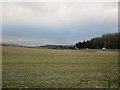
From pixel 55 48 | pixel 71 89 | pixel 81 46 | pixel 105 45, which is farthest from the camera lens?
pixel 81 46

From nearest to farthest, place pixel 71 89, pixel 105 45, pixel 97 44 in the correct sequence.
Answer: pixel 71 89, pixel 105 45, pixel 97 44

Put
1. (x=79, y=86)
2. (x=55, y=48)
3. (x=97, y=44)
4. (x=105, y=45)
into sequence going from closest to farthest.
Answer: (x=79, y=86) → (x=55, y=48) → (x=105, y=45) → (x=97, y=44)

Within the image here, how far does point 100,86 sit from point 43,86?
94.0 inches

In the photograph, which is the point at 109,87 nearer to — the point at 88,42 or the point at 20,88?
the point at 20,88

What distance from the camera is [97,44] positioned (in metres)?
78.8

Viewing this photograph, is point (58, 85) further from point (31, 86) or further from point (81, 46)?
point (81, 46)

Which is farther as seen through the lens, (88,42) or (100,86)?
(88,42)

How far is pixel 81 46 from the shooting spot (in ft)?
278

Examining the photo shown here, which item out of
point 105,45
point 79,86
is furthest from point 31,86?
point 105,45

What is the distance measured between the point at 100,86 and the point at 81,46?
264ft

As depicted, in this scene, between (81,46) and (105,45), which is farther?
(81,46)

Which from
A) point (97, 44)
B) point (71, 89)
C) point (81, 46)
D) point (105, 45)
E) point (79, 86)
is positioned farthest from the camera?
point (81, 46)

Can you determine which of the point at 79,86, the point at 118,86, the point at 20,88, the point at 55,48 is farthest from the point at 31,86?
the point at 55,48

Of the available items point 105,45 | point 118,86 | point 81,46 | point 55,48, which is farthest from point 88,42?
point 118,86
